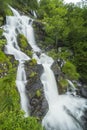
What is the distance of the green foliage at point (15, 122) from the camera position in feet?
40.1

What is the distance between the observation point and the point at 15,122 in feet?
40.6

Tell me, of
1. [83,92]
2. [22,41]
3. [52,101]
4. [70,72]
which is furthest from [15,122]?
[22,41]

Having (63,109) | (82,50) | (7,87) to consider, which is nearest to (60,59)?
(82,50)

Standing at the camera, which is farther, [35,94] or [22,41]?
[22,41]

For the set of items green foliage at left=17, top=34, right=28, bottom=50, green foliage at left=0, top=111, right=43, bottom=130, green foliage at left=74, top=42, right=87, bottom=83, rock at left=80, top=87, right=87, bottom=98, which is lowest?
green foliage at left=0, top=111, right=43, bottom=130

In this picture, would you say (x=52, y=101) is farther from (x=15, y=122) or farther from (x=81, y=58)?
(x=15, y=122)

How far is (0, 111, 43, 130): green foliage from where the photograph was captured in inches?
481

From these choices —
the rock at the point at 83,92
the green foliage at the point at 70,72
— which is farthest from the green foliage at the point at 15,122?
the green foliage at the point at 70,72

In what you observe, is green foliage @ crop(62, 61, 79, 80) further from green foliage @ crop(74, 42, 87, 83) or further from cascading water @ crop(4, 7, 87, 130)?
green foliage @ crop(74, 42, 87, 83)

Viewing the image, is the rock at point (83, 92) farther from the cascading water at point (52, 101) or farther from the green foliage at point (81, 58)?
the green foliage at point (81, 58)

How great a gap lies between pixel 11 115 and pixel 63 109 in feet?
43.7

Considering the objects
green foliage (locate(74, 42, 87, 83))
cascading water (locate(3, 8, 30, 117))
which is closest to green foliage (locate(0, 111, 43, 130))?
cascading water (locate(3, 8, 30, 117))

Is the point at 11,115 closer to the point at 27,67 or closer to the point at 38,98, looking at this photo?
the point at 38,98

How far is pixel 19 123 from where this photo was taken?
40.8 ft
